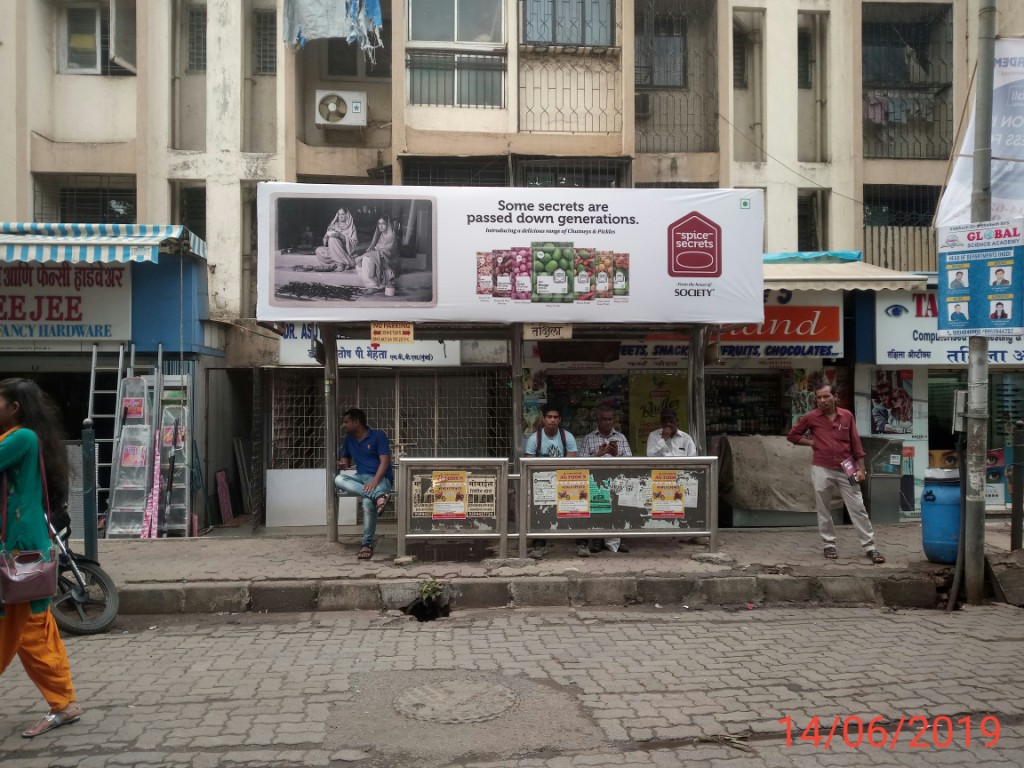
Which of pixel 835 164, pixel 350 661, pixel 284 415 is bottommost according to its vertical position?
pixel 350 661

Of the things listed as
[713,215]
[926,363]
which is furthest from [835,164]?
[713,215]

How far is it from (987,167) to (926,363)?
14.4 ft

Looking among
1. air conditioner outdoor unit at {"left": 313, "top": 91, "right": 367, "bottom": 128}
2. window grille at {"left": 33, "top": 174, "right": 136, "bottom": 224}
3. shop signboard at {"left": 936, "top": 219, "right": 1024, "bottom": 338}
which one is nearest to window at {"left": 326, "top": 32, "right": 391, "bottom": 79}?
air conditioner outdoor unit at {"left": 313, "top": 91, "right": 367, "bottom": 128}

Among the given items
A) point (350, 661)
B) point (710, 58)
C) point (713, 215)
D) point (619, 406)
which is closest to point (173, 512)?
point (350, 661)

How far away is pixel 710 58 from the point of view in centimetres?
1340

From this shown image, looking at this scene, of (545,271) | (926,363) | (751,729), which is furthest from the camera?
(926,363)

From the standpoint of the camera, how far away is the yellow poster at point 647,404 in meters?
11.8

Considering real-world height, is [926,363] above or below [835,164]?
below

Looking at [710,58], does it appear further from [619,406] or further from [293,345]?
[293,345]

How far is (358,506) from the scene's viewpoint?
1121 centimetres

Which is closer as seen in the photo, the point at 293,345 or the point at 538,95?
the point at 293,345

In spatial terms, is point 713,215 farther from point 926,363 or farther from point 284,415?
point 284,415

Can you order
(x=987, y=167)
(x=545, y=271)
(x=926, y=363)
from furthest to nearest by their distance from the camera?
(x=926, y=363) < (x=545, y=271) < (x=987, y=167)
